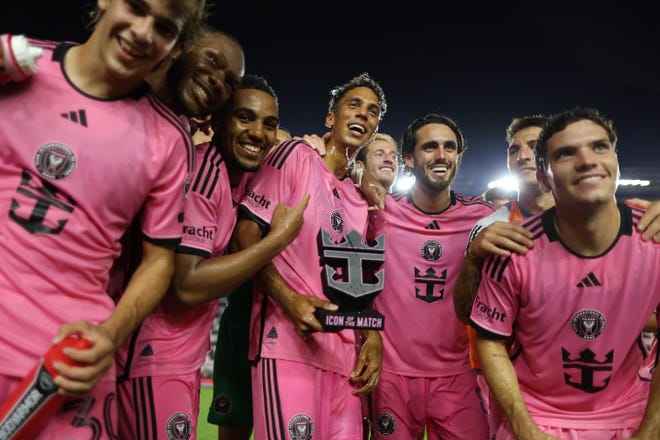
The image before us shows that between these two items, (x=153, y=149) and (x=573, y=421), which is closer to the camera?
(x=153, y=149)

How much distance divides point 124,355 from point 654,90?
20.4m

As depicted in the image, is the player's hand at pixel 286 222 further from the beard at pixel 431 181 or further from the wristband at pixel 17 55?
the beard at pixel 431 181

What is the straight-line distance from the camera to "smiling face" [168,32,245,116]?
2615 mm

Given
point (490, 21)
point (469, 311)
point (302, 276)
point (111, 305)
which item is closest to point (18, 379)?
point (111, 305)

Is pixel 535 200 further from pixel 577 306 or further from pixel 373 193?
pixel 577 306

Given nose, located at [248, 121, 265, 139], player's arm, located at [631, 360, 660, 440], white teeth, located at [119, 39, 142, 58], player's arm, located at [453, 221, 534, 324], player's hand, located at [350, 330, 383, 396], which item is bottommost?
player's arm, located at [631, 360, 660, 440]

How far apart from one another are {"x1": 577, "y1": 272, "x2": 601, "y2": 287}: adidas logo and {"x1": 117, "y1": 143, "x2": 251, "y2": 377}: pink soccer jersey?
170 cm

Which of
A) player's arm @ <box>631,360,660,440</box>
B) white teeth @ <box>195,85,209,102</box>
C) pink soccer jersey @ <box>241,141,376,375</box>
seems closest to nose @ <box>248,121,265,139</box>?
pink soccer jersey @ <box>241,141,376,375</box>

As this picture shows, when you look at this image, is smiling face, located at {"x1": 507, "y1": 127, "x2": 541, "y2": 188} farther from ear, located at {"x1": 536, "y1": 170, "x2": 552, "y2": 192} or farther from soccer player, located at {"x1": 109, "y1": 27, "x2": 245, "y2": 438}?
soccer player, located at {"x1": 109, "y1": 27, "x2": 245, "y2": 438}

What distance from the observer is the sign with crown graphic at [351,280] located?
2557 millimetres

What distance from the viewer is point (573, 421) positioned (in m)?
2.64

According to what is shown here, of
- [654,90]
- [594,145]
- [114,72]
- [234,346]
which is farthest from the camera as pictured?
[654,90]

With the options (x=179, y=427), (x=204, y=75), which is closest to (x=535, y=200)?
(x=204, y=75)

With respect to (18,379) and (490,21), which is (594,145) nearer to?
(18,379)
